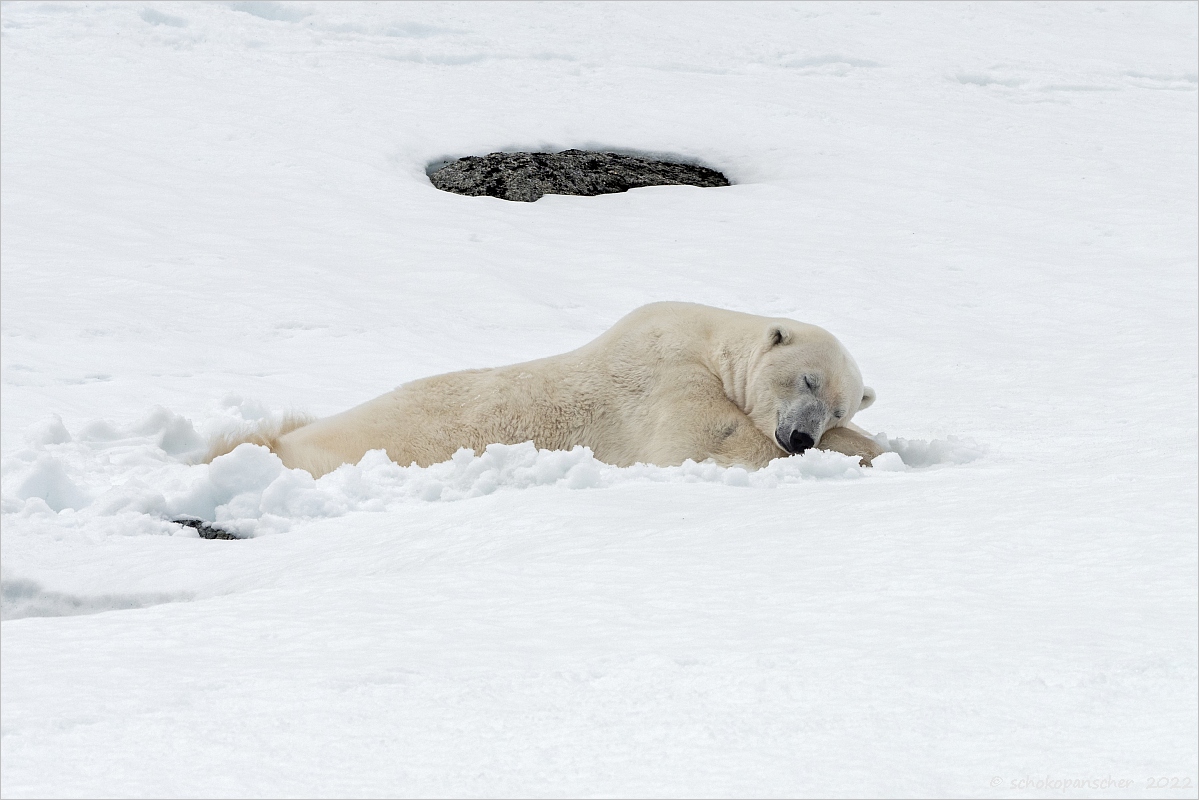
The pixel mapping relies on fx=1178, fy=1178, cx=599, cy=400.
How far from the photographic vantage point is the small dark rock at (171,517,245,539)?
3.77 metres

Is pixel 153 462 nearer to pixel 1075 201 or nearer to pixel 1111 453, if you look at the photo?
pixel 1111 453

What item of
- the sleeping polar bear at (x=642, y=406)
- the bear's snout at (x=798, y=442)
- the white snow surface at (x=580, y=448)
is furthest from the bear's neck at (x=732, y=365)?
the white snow surface at (x=580, y=448)

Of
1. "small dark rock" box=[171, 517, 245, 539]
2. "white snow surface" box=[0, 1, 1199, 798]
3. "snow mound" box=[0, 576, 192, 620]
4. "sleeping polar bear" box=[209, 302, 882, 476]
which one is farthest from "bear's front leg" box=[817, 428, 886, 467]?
"snow mound" box=[0, 576, 192, 620]

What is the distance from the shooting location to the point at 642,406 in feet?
16.6

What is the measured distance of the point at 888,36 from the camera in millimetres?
16266

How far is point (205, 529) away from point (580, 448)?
1.28m

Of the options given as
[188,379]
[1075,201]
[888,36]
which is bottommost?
[188,379]

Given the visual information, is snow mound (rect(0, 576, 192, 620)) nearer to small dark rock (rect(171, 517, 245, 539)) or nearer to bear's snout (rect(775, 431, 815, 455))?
small dark rock (rect(171, 517, 245, 539))

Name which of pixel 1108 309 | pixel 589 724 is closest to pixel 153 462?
pixel 589 724

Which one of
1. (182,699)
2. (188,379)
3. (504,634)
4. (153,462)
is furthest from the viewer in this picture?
(188,379)

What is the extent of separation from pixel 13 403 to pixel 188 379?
0.92 metres

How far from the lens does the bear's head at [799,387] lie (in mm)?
4832

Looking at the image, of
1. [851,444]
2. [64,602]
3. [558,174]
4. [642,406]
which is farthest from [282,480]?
[558,174]

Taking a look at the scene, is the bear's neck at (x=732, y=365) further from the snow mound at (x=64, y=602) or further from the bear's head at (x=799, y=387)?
the snow mound at (x=64, y=602)
